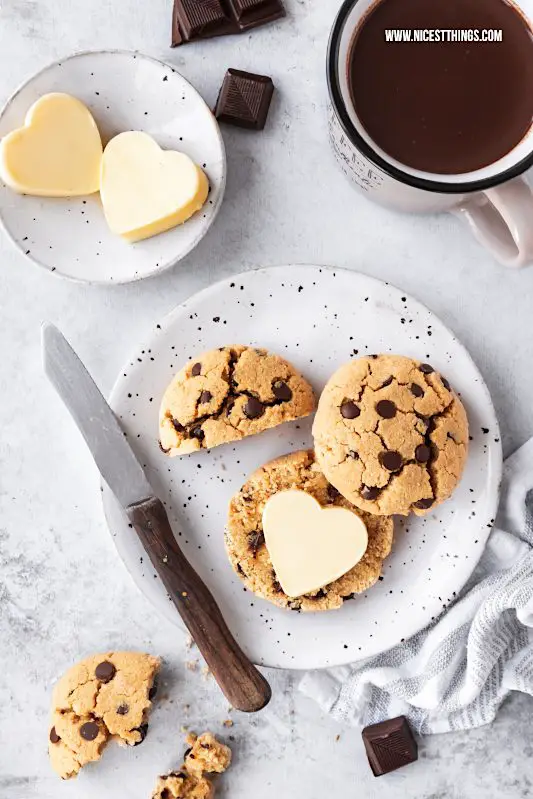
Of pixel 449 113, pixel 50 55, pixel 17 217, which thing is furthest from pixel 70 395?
pixel 449 113

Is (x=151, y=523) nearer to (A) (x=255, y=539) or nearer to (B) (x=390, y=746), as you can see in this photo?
(A) (x=255, y=539)

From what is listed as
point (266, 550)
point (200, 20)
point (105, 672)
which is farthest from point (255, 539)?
point (200, 20)

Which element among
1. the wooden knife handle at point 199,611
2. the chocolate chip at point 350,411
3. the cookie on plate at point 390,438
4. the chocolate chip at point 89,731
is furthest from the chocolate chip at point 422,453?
the chocolate chip at point 89,731

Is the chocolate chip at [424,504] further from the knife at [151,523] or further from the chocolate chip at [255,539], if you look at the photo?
the knife at [151,523]

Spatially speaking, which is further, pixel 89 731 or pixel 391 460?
pixel 89 731

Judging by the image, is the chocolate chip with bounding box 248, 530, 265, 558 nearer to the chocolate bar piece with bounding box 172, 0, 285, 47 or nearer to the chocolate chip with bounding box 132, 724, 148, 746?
the chocolate chip with bounding box 132, 724, 148, 746
